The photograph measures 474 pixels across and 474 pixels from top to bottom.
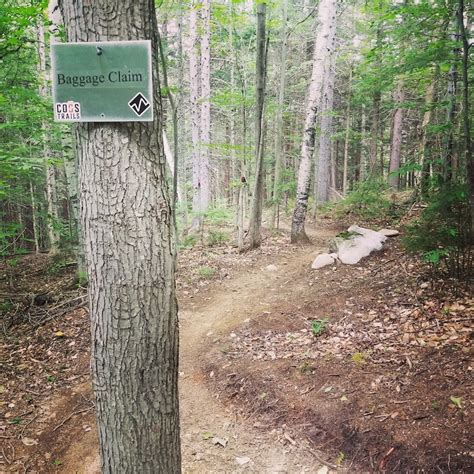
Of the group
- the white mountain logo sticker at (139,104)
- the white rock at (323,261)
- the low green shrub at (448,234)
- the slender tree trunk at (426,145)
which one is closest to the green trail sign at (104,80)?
the white mountain logo sticker at (139,104)

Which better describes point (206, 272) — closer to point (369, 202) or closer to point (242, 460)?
point (242, 460)

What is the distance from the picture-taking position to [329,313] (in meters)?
5.66

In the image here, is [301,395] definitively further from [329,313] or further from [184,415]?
[329,313]

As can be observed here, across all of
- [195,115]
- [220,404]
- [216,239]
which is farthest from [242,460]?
[195,115]

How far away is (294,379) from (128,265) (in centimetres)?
311

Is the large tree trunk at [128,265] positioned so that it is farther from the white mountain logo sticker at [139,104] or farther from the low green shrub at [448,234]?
the low green shrub at [448,234]

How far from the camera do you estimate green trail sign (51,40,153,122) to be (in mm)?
1797

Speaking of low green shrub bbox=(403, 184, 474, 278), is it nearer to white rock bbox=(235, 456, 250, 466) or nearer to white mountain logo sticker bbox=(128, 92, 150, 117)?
white rock bbox=(235, 456, 250, 466)

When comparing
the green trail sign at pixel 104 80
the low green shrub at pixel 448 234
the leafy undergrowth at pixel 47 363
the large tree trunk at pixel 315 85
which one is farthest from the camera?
the large tree trunk at pixel 315 85

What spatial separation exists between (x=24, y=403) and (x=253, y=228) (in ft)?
22.7

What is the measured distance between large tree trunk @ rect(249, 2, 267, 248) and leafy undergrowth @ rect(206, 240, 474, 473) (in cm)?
415

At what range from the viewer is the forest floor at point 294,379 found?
3.34 metres

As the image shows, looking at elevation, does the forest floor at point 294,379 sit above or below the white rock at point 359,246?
below

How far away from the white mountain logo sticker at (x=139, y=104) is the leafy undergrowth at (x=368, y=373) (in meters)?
3.35
